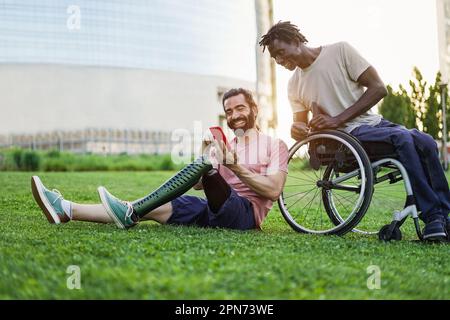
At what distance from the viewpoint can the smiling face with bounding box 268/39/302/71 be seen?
3240 mm

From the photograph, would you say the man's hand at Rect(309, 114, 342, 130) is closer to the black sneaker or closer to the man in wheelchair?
the man in wheelchair

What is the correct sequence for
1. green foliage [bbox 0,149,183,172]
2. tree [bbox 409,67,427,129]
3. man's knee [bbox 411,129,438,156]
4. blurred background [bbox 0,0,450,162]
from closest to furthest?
1. man's knee [bbox 411,129,438,156]
2. tree [bbox 409,67,427,129]
3. green foliage [bbox 0,149,183,172]
4. blurred background [bbox 0,0,450,162]

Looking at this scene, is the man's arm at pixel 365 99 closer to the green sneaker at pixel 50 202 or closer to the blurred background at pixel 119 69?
the green sneaker at pixel 50 202

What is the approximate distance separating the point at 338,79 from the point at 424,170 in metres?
0.70

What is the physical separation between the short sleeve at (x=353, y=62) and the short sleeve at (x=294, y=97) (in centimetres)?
36

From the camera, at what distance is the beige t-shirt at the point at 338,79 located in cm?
319

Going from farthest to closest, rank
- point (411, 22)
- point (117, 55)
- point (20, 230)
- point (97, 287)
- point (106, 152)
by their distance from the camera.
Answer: point (117, 55) < point (106, 152) < point (411, 22) < point (20, 230) < point (97, 287)

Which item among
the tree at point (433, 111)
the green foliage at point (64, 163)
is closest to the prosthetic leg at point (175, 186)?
the tree at point (433, 111)

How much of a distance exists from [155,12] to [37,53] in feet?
31.2

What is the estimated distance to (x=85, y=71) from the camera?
37.4 m

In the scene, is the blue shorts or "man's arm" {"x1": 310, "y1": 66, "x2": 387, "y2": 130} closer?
"man's arm" {"x1": 310, "y1": 66, "x2": 387, "y2": 130}

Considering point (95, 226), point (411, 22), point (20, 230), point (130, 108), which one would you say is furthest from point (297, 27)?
point (130, 108)

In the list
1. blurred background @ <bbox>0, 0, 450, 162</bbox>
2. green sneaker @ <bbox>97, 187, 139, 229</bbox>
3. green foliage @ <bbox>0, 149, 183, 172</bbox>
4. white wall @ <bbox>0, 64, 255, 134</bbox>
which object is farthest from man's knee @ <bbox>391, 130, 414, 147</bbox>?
white wall @ <bbox>0, 64, 255, 134</bbox>

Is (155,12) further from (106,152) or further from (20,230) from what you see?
(20,230)
